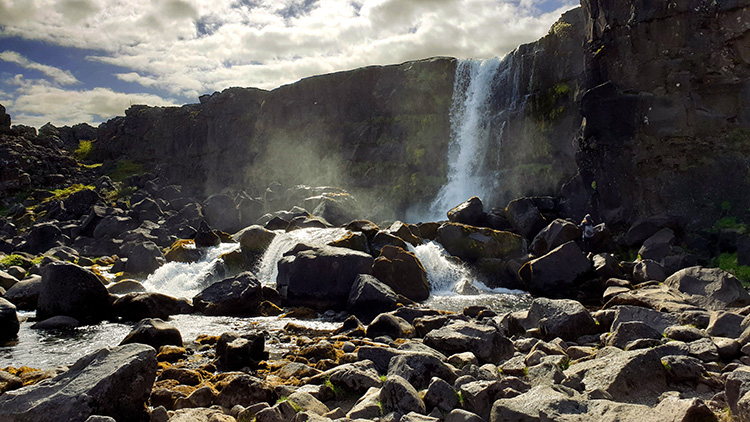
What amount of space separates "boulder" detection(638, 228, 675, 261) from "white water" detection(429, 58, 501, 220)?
26.4 m

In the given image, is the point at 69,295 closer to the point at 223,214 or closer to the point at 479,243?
the point at 479,243

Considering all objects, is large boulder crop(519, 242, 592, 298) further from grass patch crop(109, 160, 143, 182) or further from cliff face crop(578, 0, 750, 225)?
grass patch crop(109, 160, 143, 182)

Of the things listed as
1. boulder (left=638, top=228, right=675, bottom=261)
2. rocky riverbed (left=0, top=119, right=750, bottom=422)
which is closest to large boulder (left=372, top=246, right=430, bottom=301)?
rocky riverbed (left=0, top=119, right=750, bottom=422)

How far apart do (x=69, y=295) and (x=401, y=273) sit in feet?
39.7

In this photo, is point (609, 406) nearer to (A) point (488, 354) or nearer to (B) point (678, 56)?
(A) point (488, 354)

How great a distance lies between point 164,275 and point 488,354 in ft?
63.2

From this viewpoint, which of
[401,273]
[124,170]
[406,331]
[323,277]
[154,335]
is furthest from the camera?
[124,170]

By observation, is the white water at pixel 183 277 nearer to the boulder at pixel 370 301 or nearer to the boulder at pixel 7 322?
the boulder at pixel 7 322

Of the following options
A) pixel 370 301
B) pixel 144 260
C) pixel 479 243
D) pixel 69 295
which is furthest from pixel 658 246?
pixel 144 260

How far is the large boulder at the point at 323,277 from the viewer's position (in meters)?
18.7

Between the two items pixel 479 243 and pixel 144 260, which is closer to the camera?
pixel 479 243

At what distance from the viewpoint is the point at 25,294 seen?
19.3m

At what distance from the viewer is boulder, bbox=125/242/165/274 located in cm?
2616

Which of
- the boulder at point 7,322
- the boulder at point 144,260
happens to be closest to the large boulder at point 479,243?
the boulder at point 144,260
